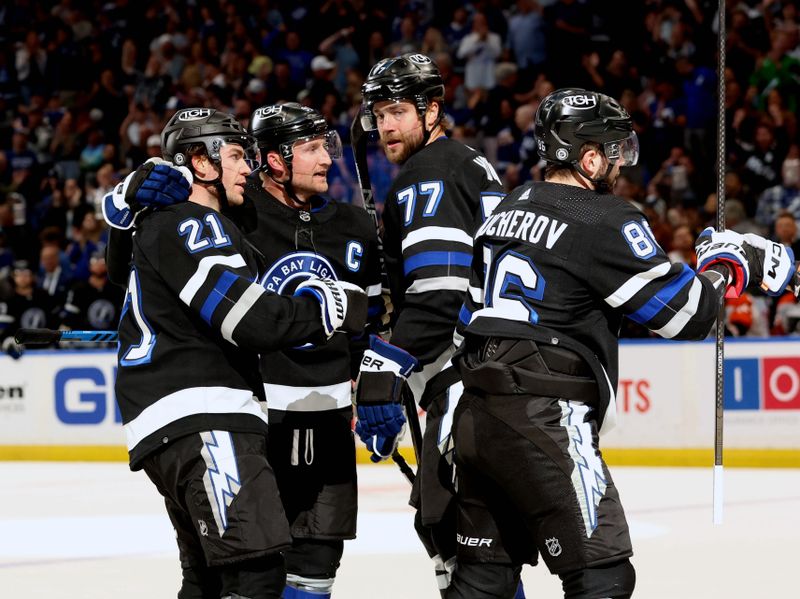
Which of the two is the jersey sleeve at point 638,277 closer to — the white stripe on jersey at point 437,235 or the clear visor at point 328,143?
the white stripe on jersey at point 437,235

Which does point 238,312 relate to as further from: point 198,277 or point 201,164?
point 201,164

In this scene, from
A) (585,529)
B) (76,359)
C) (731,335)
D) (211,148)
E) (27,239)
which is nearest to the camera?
(585,529)

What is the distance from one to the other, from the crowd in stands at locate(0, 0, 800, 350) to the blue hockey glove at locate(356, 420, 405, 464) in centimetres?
605

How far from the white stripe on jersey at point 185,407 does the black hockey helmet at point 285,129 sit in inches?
42.5

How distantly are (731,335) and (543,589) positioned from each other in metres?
4.71

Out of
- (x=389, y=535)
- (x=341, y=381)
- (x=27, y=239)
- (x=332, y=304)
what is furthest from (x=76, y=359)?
(x=332, y=304)

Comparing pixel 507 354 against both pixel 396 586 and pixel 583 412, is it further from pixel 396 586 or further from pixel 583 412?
pixel 396 586

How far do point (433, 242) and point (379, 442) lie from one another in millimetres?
625

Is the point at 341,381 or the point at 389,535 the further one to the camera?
the point at 389,535

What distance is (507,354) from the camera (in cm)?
353

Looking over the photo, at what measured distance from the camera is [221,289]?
343 cm

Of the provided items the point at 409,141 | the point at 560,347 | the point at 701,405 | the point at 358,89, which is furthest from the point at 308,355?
the point at 358,89

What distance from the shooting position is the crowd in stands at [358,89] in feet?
36.6

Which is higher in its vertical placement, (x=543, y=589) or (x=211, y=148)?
(x=211, y=148)
